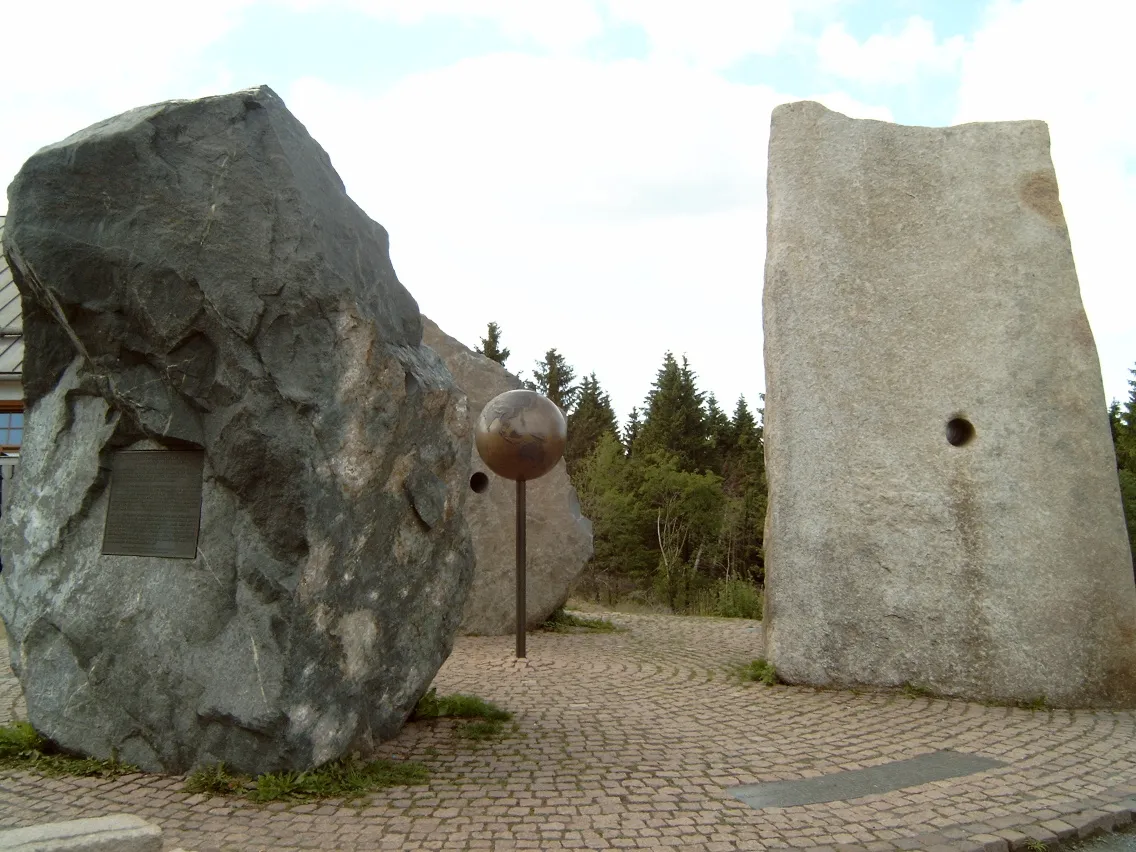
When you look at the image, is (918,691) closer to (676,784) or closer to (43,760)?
(676,784)

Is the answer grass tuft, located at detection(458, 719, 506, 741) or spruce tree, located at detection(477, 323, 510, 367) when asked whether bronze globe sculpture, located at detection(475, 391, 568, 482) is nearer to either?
grass tuft, located at detection(458, 719, 506, 741)

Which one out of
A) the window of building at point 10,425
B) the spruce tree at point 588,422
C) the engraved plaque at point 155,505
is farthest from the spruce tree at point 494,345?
the engraved plaque at point 155,505

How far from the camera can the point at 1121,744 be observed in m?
4.67

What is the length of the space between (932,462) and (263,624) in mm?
4379

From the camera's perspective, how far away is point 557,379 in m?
34.0

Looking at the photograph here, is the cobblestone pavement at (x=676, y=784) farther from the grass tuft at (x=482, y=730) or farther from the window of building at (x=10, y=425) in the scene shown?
the window of building at (x=10, y=425)

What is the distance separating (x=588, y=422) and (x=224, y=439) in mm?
26369

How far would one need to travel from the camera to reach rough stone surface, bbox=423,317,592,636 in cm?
841

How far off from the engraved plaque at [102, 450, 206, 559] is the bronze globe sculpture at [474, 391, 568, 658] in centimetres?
316

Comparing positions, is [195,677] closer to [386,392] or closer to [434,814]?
[434,814]

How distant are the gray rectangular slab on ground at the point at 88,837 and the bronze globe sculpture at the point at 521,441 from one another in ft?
13.4

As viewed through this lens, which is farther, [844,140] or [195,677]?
[844,140]

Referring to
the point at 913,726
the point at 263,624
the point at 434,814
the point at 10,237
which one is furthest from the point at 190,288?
the point at 913,726

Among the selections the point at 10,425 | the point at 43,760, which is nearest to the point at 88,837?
the point at 43,760
